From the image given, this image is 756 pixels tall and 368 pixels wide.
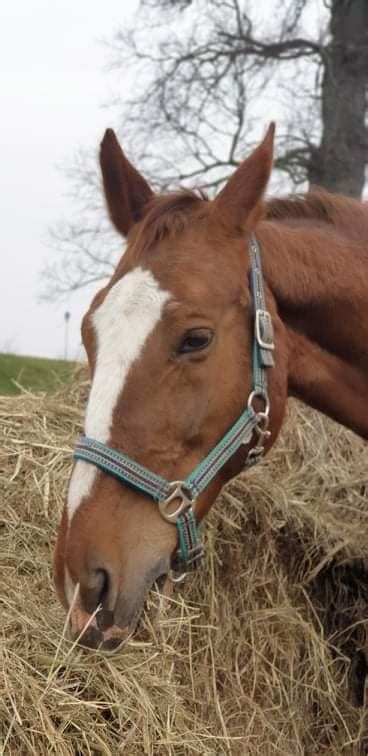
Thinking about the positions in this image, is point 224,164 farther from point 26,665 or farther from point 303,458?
point 26,665

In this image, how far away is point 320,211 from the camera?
117 inches

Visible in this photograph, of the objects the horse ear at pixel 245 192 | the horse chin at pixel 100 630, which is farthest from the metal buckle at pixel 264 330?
the horse chin at pixel 100 630

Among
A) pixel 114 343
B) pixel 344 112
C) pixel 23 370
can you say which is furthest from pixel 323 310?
pixel 344 112

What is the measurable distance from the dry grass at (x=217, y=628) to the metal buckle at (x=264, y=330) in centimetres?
110

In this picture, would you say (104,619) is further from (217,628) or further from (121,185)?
(121,185)

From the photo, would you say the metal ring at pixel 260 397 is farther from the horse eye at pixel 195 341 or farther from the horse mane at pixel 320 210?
the horse mane at pixel 320 210

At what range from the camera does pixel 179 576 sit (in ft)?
7.61

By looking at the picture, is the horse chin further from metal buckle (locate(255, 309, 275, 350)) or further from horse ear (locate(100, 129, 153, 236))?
horse ear (locate(100, 129, 153, 236))

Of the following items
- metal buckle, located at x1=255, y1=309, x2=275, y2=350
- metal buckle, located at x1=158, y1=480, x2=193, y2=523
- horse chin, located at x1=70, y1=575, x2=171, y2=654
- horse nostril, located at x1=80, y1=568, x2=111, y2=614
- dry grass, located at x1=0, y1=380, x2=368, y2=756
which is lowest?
dry grass, located at x1=0, y1=380, x2=368, y2=756

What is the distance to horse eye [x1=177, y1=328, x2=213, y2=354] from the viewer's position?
2.22 m

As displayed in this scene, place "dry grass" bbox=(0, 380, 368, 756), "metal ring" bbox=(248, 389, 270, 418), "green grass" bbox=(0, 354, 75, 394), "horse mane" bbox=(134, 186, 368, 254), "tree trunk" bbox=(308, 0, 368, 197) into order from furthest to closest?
"tree trunk" bbox=(308, 0, 368, 197) → "green grass" bbox=(0, 354, 75, 394) → "horse mane" bbox=(134, 186, 368, 254) → "dry grass" bbox=(0, 380, 368, 756) → "metal ring" bbox=(248, 389, 270, 418)

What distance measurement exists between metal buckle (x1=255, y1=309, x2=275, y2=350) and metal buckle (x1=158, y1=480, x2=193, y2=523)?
50cm

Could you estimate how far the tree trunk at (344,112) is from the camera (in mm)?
10188

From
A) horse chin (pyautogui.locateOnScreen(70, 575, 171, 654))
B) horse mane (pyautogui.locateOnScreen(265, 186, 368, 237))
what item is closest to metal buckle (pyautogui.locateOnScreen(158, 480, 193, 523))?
horse chin (pyautogui.locateOnScreen(70, 575, 171, 654))
